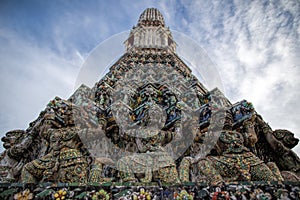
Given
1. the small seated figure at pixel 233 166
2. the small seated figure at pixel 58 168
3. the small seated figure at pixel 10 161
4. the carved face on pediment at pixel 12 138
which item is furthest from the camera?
the carved face on pediment at pixel 12 138

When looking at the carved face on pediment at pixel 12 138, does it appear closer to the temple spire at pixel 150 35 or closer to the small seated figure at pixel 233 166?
the small seated figure at pixel 233 166

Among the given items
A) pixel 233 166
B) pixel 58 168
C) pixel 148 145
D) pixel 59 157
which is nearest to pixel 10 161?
pixel 59 157

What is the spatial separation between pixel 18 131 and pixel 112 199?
7.54 m

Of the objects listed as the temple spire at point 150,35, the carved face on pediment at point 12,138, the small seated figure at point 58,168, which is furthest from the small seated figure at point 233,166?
the temple spire at point 150,35

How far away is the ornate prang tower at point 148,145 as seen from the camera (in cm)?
537

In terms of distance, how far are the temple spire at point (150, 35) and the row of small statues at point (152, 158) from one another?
12799 mm

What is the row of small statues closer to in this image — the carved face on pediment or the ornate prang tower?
the ornate prang tower

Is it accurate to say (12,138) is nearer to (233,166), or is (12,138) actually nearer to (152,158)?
(152,158)

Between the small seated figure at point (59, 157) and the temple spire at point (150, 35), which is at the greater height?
the temple spire at point (150, 35)

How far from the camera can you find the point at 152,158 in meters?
5.72

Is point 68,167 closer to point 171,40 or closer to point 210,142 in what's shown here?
point 210,142

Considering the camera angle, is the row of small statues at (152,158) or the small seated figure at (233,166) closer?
the small seated figure at (233,166)

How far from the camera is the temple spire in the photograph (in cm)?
2006

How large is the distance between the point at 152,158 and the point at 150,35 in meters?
16.8
